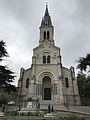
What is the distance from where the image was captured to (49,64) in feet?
139

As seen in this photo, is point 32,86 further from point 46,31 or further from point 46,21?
point 46,21

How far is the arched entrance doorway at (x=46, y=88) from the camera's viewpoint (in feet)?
134

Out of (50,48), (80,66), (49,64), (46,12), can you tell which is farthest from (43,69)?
(46,12)

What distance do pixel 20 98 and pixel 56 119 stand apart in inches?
1111

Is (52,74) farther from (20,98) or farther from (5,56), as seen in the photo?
(5,56)

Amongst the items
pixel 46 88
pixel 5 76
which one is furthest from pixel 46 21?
pixel 5 76

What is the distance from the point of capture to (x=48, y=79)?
42875 millimetres

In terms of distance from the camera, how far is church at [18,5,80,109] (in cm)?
3872

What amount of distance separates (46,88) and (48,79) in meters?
2.34

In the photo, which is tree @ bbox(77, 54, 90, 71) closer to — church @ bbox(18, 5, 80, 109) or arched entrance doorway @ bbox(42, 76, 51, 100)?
church @ bbox(18, 5, 80, 109)

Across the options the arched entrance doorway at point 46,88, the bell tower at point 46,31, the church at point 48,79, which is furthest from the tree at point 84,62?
the bell tower at point 46,31

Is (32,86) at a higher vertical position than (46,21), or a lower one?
lower

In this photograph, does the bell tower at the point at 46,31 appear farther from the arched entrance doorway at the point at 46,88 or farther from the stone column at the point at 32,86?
the stone column at the point at 32,86

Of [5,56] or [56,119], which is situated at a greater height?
[5,56]
